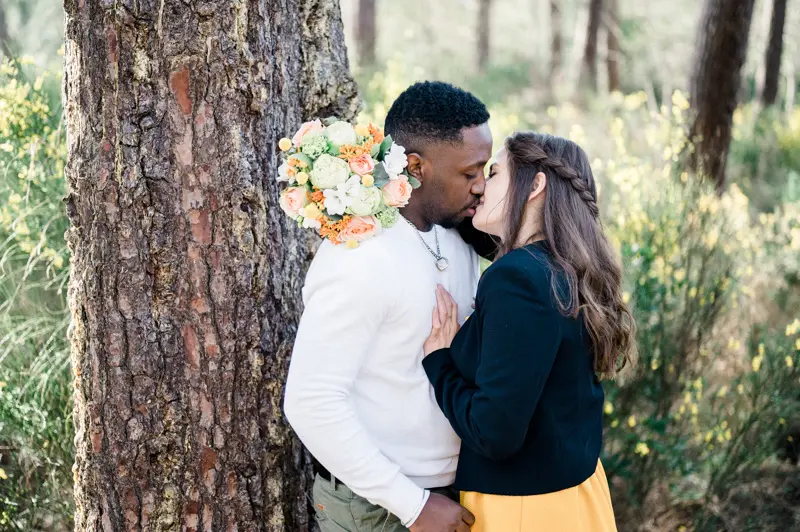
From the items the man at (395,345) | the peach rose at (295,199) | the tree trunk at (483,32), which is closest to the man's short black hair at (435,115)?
the man at (395,345)

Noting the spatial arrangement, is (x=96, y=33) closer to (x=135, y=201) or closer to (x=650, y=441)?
(x=135, y=201)

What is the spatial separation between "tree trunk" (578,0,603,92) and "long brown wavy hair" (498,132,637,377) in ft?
41.6

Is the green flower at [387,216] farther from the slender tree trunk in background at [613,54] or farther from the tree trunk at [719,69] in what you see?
the slender tree trunk in background at [613,54]

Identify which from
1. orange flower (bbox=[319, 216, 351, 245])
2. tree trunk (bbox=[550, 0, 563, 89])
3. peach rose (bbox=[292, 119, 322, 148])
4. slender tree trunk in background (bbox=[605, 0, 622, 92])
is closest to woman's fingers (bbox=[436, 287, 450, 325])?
orange flower (bbox=[319, 216, 351, 245])

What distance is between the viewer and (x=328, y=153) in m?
1.95

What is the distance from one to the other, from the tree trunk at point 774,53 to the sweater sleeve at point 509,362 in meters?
12.1

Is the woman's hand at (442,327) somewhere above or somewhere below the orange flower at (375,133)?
below

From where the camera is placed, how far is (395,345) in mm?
1994

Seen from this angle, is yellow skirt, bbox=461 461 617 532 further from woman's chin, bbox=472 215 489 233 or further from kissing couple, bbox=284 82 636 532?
woman's chin, bbox=472 215 489 233

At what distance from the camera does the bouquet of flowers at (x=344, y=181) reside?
1.91m

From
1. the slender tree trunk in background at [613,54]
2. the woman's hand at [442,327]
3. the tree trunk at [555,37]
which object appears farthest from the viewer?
the tree trunk at [555,37]

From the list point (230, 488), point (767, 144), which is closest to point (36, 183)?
point (230, 488)

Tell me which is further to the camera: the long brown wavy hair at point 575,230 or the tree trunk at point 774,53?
the tree trunk at point 774,53

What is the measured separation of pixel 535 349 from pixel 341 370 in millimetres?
487
